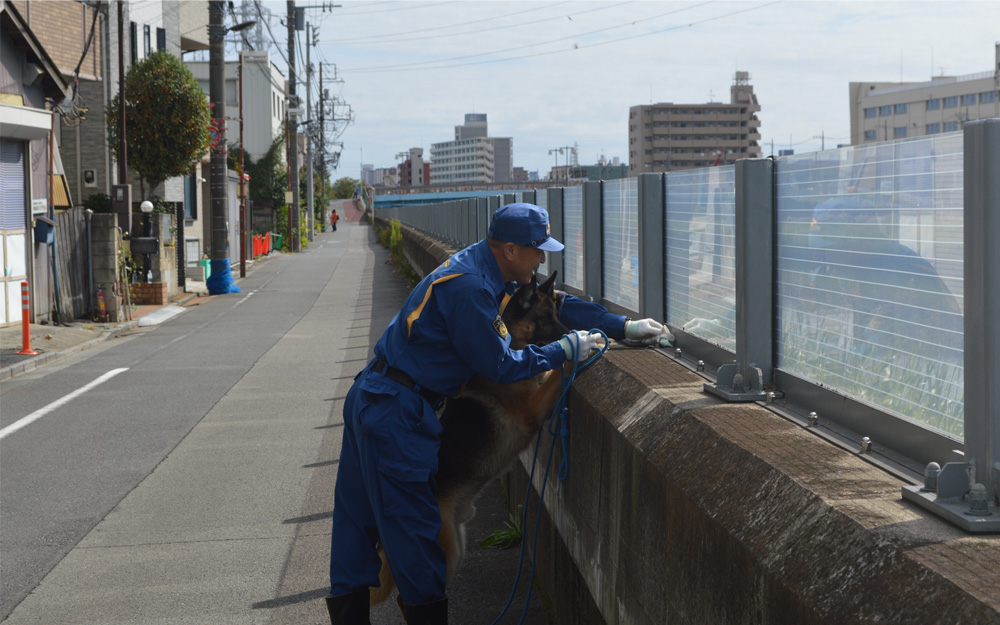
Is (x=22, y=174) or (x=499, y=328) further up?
(x=22, y=174)

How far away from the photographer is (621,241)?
22.1 feet

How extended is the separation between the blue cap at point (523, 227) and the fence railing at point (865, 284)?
80cm

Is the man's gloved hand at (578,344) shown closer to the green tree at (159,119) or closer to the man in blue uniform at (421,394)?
the man in blue uniform at (421,394)

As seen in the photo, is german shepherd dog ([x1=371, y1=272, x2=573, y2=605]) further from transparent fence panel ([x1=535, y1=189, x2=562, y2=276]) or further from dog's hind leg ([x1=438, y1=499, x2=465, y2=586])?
transparent fence panel ([x1=535, y1=189, x2=562, y2=276])

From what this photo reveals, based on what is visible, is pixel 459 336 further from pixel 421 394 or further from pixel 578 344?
pixel 578 344

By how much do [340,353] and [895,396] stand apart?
13.4m

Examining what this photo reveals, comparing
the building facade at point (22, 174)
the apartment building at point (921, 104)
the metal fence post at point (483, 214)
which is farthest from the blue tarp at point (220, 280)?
the apartment building at point (921, 104)

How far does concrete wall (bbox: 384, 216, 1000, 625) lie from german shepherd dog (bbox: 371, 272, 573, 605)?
281mm

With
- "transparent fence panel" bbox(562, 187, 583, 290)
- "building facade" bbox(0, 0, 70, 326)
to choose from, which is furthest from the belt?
"building facade" bbox(0, 0, 70, 326)

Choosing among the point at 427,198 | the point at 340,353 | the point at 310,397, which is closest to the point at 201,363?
the point at 340,353

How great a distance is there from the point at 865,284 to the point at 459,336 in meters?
1.60

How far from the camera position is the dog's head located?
5023 millimetres

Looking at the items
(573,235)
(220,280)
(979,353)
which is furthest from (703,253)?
(220,280)

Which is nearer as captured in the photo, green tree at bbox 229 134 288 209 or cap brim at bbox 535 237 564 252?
cap brim at bbox 535 237 564 252
